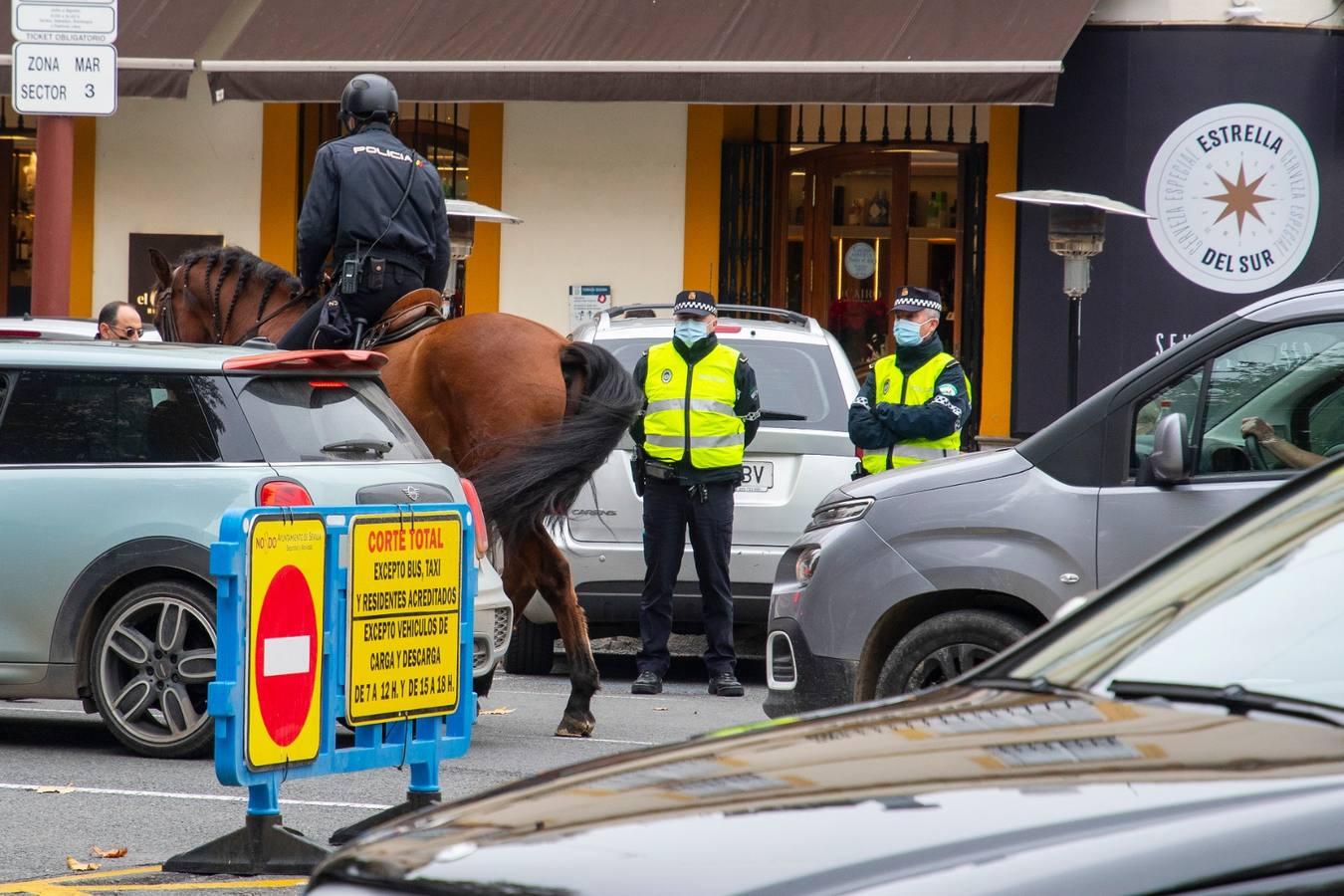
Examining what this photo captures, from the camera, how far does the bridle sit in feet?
32.2

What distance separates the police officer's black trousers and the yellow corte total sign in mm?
4028

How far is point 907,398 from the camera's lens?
9750mm

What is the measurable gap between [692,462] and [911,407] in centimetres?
118

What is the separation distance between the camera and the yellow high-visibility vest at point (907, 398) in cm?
972

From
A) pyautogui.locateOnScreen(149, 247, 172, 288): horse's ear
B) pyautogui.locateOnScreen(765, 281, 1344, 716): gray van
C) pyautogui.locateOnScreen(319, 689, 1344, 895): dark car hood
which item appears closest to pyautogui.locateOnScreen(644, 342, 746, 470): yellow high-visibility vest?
pyautogui.locateOnScreen(765, 281, 1344, 716): gray van

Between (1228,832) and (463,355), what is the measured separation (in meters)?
6.71

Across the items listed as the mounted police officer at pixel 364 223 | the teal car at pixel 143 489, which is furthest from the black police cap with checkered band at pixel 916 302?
the teal car at pixel 143 489

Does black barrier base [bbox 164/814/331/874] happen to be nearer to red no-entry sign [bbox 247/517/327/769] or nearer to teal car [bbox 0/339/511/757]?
red no-entry sign [bbox 247/517/327/769]

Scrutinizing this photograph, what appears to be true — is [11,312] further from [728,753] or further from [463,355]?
[728,753]

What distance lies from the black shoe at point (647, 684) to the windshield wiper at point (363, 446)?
280 centimetres

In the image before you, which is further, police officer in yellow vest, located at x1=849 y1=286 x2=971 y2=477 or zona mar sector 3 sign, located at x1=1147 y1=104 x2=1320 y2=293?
zona mar sector 3 sign, located at x1=1147 y1=104 x2=1320 y2=293

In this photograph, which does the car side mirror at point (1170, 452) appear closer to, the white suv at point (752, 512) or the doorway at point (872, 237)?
the white suv at point (752, 512)

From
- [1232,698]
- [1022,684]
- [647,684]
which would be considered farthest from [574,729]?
[1232,698]

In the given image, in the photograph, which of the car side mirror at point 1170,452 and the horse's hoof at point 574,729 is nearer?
the car side mirror at point 1170,452
